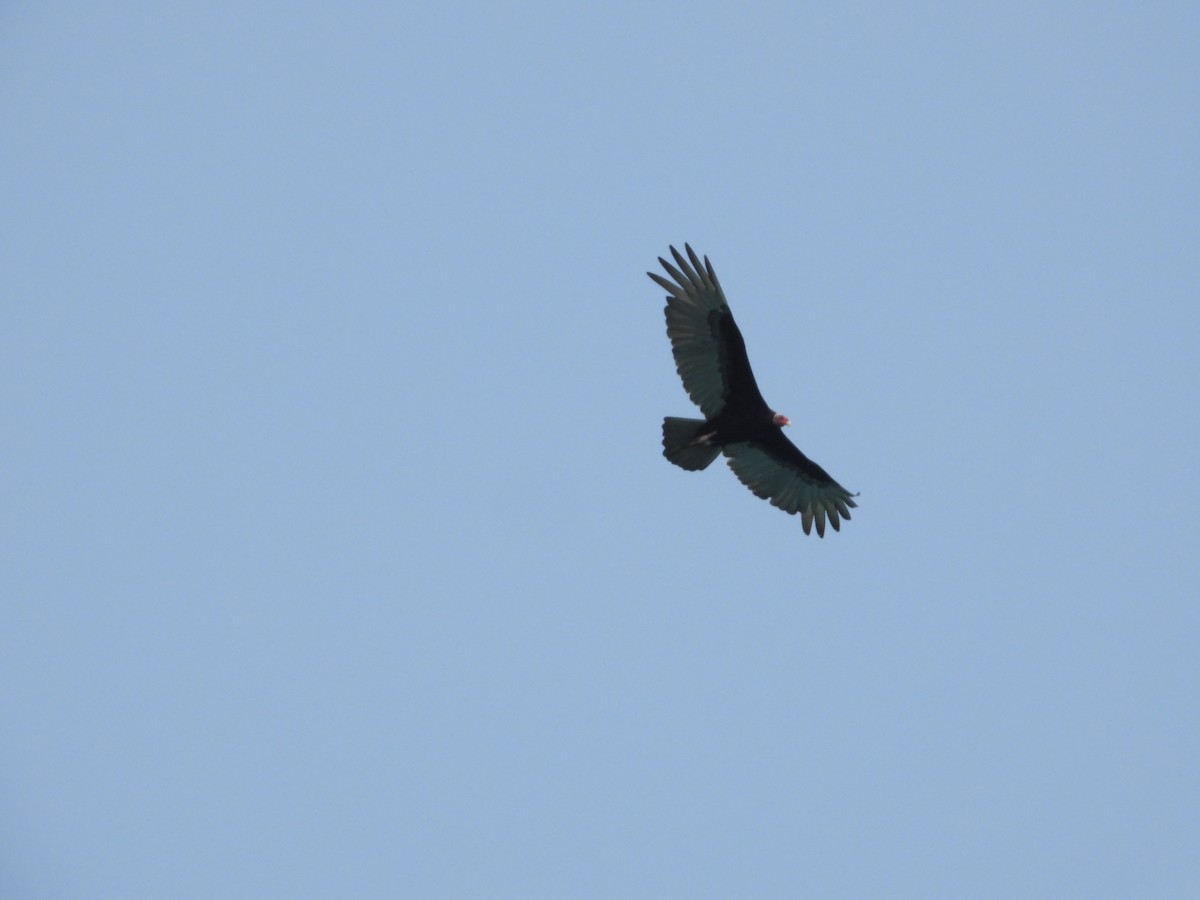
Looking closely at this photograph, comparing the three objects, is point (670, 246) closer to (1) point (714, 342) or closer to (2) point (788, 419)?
(1) point (714, 342)

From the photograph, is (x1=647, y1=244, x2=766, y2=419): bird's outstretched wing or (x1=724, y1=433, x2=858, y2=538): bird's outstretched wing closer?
(x1=647, y1=244, x2=766, y2=419): bird's outstretched wing

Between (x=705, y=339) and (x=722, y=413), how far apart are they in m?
1.01

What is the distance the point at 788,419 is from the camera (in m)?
19.0

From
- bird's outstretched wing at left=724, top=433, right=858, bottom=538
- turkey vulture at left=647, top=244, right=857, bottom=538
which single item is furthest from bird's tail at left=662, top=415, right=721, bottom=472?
bird's outstretched wing at left=724, top=433, right=858, bottom=538

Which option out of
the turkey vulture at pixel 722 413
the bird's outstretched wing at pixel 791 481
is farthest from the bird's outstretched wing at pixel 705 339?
the bird's outstretched wing at pixel 791 481

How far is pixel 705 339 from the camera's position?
18391 millimetres

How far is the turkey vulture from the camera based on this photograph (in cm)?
1827

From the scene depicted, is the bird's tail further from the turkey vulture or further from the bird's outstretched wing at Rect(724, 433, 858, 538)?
the bird's outstretched wing at Rect(724, 433, 858, 538)

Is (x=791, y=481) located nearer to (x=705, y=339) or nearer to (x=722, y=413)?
(x=722, y=413)

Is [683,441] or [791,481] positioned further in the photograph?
[791,481]

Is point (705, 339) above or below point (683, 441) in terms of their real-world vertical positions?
above

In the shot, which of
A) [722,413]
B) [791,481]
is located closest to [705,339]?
[722,413]

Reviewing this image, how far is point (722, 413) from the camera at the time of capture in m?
18.7

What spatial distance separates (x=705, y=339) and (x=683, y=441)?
1.33 metres
